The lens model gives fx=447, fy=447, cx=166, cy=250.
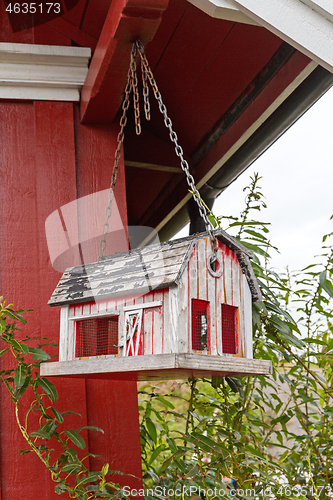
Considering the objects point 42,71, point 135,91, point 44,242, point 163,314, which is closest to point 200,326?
point 163,314

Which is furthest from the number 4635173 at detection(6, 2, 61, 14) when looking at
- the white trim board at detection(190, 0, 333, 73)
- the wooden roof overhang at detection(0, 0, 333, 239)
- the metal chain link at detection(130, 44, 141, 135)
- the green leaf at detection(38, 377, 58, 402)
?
the green leaf at detection(38, 377, 58, 402)

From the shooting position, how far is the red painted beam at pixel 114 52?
→ 3.82ft

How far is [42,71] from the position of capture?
1713mm

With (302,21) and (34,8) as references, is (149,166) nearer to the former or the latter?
(34,8)

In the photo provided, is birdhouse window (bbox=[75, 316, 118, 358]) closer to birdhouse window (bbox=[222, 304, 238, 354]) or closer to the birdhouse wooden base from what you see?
the birdhouse wooden base

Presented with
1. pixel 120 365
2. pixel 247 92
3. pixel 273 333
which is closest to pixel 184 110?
pixel 247 92

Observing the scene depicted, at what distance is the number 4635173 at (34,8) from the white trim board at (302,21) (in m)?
1.04

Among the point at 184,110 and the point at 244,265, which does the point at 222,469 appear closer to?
the point at 244,265

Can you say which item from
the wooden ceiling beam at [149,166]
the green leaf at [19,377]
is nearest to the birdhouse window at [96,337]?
the green leaf at [19,377]

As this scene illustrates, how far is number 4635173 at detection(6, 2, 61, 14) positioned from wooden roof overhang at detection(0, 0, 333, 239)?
3 centimetres

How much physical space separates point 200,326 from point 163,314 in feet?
0.31

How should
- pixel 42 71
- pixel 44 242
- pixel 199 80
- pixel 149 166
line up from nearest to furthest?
pixel 44 242 < pixel 42 71 < pixel 199 80 < pixel 149 166

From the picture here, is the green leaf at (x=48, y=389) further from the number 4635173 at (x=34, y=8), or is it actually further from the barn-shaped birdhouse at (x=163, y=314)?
the number 4635173 at (x=34, y=8)

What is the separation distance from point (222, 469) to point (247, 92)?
59.7 inches
